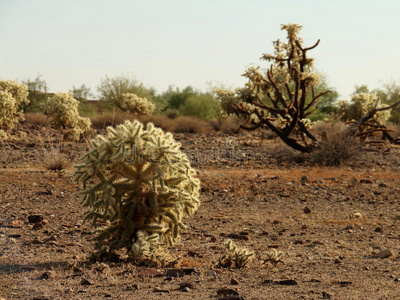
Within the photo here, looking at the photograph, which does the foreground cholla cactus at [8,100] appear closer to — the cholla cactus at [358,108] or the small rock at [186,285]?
the cholla cactus at [358,108]

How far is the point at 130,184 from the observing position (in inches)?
219

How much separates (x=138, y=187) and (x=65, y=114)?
1504cm

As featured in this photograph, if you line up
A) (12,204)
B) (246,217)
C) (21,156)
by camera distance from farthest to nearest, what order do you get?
(21,156)
(12,204)
(246,217)

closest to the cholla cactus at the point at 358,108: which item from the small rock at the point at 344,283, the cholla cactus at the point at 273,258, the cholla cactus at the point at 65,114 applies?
the cholla cactus at the point at 65,114

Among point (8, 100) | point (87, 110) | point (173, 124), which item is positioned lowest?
point (173, 124)

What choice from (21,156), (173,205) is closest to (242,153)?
(21,156)

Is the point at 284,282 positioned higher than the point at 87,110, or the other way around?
the point at 87,110

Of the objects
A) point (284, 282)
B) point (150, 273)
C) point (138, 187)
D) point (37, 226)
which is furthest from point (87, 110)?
point (284, 282)

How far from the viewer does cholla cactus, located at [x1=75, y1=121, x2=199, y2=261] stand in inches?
214

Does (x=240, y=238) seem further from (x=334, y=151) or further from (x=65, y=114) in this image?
(x=65, y=114)

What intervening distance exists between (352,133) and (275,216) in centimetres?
814

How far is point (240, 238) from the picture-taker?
6.91 m

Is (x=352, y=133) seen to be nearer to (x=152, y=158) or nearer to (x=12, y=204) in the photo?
(x=12, y=204)

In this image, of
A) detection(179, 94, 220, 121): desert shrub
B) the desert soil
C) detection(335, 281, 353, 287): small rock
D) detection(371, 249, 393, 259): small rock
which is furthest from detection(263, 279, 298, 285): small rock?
detection(179, 94, 220, 121): desert shrub
